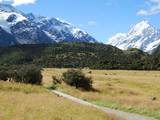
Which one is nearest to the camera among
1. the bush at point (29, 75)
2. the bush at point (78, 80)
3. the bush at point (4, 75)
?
the bush at point (78, 80)

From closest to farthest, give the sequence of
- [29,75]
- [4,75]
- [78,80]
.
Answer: [29,75], [78,80], [4,75]

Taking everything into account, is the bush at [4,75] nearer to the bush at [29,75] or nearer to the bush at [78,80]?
the bush at [29,75]

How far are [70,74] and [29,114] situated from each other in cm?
5230

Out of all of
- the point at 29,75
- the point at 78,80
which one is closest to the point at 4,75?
the point at 29,75

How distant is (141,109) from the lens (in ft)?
123

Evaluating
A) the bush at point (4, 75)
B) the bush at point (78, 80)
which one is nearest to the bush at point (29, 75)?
the bush at point (78, 80)

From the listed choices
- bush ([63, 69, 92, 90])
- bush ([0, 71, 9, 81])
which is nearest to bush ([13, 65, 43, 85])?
bush ([63, 69, 92, 90])

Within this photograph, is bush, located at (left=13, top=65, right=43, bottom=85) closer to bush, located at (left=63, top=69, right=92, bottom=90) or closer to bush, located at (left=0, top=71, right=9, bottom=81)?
bush, located at (left=63, top=69, right=92, bottom=90)

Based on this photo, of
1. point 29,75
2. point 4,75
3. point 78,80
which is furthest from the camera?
point 4,75

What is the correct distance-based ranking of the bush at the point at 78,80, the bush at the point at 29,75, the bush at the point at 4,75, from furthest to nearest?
the bush at the point at 4,75
the bush at the point at 29,75
the bush at the point at 78,80

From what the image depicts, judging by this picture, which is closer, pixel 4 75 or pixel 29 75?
pixel 29 75

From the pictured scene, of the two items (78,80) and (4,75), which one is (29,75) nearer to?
(78,80)

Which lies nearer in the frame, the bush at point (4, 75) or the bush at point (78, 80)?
the bush at point (78, 80)

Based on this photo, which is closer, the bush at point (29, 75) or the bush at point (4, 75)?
the bush at point (29, 75)
